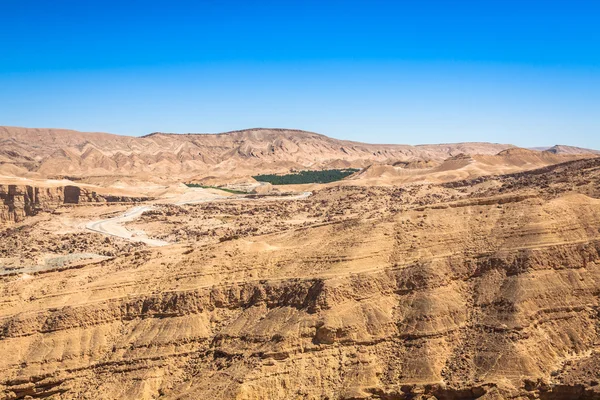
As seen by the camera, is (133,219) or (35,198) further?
(35,198)

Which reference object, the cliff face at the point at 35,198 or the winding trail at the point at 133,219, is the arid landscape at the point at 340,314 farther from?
the cliff face at the point at 35,198

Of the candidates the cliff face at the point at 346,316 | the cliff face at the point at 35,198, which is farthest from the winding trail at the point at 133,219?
the cliff face at the point at 346,316

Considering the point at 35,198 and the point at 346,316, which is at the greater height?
the point at 346,316

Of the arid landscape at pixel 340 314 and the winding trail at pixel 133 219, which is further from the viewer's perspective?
the winding trail at pixel 133 219

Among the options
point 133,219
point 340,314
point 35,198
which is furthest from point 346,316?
point 35,198

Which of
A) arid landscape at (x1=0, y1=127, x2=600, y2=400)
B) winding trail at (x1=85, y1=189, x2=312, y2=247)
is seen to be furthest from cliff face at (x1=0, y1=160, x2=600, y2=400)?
winding trail at (x1=85, y1=189, x2=312, y2=247)

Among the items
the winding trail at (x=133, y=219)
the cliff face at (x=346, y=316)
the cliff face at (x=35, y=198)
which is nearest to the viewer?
the cliff face at (x=346, y=316)

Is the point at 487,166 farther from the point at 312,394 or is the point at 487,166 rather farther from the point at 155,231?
the point at 312,394

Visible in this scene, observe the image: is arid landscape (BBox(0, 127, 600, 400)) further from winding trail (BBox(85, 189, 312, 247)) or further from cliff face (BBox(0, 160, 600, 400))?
winding trail (BBox(85, 189, 312, 247))

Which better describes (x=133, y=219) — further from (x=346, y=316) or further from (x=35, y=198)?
(x=346, y=316)
